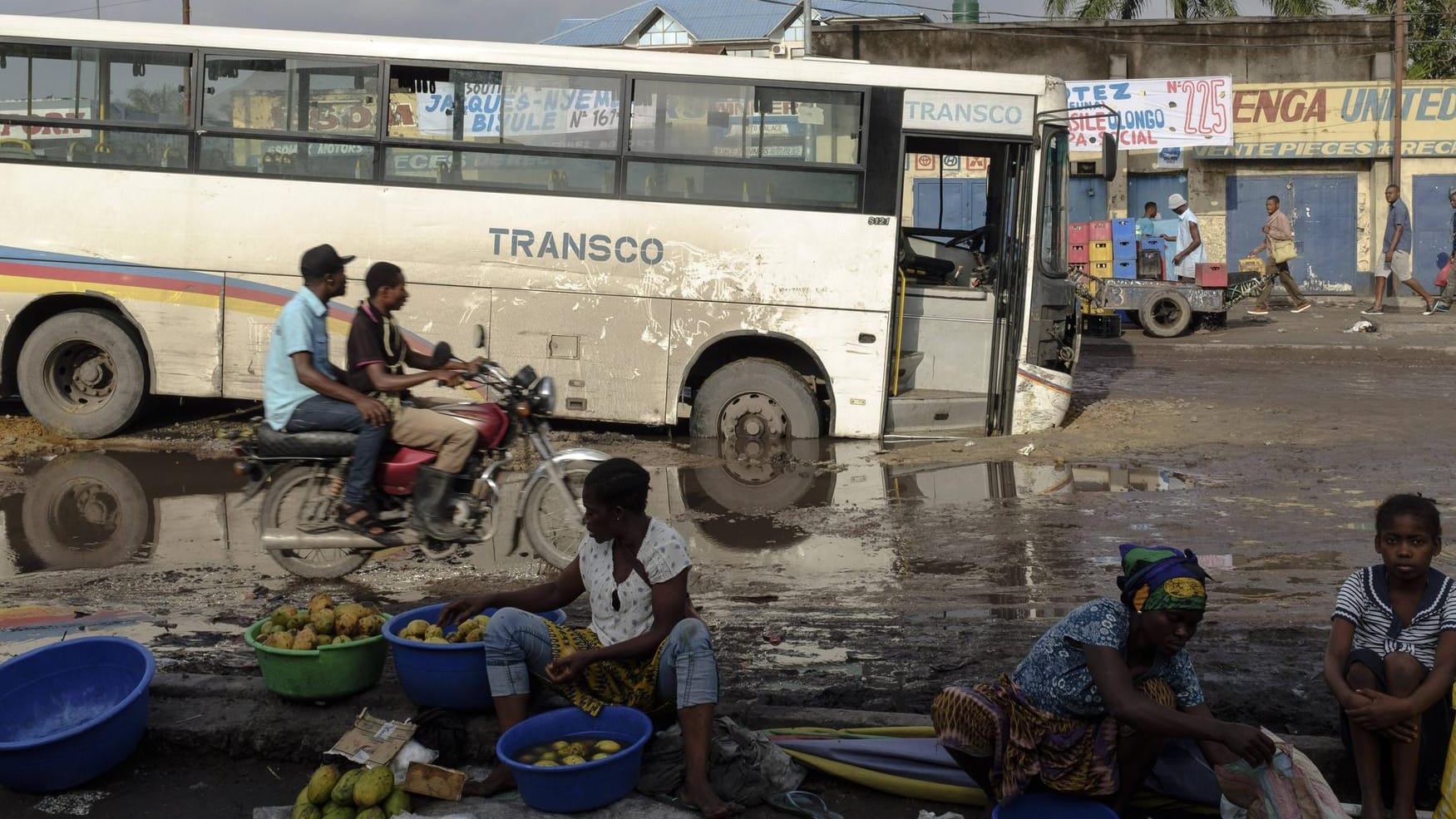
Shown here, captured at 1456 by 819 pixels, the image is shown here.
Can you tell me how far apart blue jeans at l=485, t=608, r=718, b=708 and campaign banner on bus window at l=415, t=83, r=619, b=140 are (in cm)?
642

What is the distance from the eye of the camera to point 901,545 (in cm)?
732

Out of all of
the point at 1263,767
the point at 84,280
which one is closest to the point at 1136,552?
the point at 1263,767

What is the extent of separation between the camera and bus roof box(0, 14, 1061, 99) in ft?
32.0

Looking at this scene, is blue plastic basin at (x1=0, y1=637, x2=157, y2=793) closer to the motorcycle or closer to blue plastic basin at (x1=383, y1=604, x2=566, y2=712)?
blue plastic basin at (x1=383, y1=604, x2=566, y2=712)

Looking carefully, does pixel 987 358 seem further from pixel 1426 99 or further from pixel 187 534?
pixel 1426 99

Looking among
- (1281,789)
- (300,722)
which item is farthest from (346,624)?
(1281,789)

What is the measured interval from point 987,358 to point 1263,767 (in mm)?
7028

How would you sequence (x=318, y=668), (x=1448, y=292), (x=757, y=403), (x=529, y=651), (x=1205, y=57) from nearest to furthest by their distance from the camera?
1. (x=529, y=651)
2. (x=318, y=668)
3. (x=757, y=403)
4. (x=1448, y=292)
5. (x=1205, y=57)

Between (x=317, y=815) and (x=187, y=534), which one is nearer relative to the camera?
(x=317, y=815)

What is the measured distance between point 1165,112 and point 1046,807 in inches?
865

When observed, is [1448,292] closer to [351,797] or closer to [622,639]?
[622,639]

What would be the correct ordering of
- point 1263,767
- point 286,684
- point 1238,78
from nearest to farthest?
1. point 1263,767
2. point 286,684
3. point 1238,78

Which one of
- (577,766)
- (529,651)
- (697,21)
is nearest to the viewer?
(577,766)

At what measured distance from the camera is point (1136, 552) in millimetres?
3564
